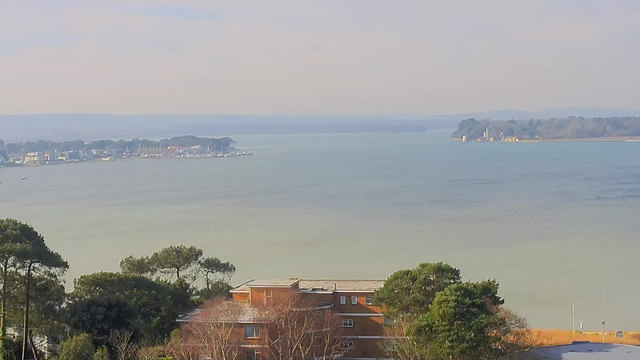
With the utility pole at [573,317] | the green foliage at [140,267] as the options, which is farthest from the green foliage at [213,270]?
the utility pole at [573,317]

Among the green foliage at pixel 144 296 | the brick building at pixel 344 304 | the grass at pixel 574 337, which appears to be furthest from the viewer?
the grass at pixel 574 337

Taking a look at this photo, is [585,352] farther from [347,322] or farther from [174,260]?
[174,260]

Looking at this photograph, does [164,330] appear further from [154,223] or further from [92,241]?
[154,223]

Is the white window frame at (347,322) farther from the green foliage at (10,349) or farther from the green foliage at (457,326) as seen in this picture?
the green foliage at (10,349)

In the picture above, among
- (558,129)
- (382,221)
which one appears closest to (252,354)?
(382,221)

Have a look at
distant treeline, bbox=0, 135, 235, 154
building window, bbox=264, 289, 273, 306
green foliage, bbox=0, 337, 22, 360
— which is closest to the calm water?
building window, bbox=264, 289, 273, 306

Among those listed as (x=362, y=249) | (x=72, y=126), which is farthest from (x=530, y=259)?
(x=72, y=126)
